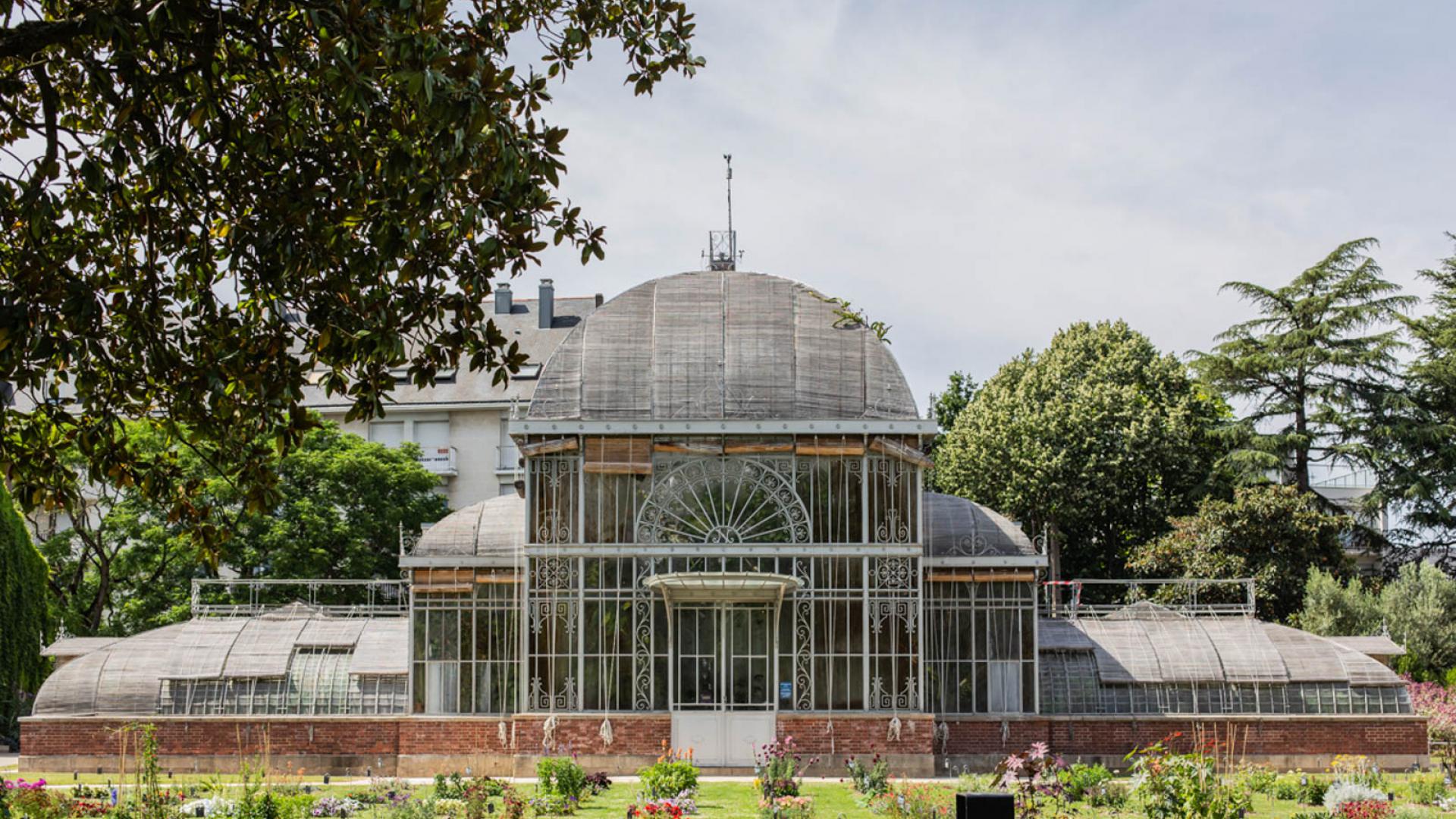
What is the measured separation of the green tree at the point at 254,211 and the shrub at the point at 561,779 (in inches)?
496

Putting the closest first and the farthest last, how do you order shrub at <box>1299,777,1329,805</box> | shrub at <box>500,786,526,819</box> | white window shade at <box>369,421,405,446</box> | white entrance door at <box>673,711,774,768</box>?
shrub at <box>500,786,526,819</box> < shrub at <box>1299,777,1329,805</box> < white entrance door at <box>673,711,774,768</box> < white window shade at <box>369,421,405,446</box>

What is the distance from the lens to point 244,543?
146 feet

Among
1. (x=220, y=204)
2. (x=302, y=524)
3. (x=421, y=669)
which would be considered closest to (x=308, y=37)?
(x=220, y=204)

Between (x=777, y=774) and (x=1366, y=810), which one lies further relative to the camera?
(x=777, y=774)

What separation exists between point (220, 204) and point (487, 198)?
2.44m

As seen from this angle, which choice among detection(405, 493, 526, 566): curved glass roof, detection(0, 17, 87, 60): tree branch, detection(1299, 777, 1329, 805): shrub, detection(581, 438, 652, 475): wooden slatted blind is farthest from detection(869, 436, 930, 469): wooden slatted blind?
detection(0, 17, 87, 60): tree branch

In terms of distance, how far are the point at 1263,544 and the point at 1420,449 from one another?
694cm

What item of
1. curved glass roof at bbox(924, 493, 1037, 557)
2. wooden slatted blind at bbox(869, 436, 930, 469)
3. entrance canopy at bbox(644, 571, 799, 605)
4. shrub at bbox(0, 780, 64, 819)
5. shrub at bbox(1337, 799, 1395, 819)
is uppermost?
wooden slatted blind at bbox(869, 436, 930, 469)

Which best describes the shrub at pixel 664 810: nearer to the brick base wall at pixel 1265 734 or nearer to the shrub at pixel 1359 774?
the shrub at pixel 1359 774

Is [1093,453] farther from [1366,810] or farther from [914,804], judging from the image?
[914,804]

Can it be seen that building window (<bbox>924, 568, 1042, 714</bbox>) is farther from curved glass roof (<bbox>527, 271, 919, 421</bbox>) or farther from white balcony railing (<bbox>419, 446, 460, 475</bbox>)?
white balcony railing (<bbox>419, 446, 460, 475</bbox>)

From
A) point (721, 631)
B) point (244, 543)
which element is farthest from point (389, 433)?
point (721, 631)

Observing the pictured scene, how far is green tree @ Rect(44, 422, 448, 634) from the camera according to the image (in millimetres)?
43750

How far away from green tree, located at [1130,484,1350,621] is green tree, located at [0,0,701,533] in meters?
35.8
